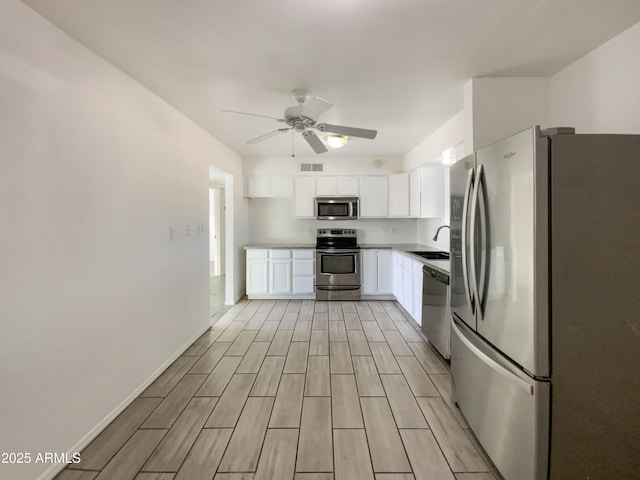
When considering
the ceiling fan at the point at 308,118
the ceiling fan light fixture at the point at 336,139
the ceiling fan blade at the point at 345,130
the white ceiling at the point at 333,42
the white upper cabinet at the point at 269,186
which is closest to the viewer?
the white ceiling at the point at 333,42

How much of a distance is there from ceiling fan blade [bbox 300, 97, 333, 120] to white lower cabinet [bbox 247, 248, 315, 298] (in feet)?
9.34

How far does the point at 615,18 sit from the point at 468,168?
1093mm

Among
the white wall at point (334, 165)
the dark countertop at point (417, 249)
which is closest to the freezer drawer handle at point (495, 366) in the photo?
the dark countertop at point (417, 249)

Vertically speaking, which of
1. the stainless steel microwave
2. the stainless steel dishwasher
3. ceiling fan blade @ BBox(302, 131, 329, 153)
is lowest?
the stainless steel dishwasher

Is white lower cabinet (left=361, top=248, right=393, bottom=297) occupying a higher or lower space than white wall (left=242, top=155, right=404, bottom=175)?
lower

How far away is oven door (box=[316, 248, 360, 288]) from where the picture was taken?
479 cm

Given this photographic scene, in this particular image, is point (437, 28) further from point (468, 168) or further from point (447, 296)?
point (447, 296)

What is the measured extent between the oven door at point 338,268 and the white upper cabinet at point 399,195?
3.38ft

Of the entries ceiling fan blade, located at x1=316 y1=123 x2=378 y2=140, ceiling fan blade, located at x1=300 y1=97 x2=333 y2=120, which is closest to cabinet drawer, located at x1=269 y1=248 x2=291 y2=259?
ceiling fan blade, located at x1=316 y1=123 x2=378 y2=140

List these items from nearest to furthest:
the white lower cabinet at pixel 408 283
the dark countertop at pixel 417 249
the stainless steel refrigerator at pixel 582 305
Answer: the stainless steel refrigerator at pixel 582 305 < the dark countertop at pixel 417 249 < the white lower cabinet at pixel 408 283

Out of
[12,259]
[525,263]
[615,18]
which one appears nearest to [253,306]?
[12,259]

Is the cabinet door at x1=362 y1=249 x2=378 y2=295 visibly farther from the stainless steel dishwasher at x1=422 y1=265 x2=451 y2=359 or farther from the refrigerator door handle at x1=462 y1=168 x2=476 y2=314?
the refrigerator door handle at x1=462 y1=168 x2=476 y2=314

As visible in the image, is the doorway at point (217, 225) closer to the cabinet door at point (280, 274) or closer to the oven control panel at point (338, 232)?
the cabinet door at point (280, 274)

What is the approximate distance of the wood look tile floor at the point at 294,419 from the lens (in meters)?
1.60
